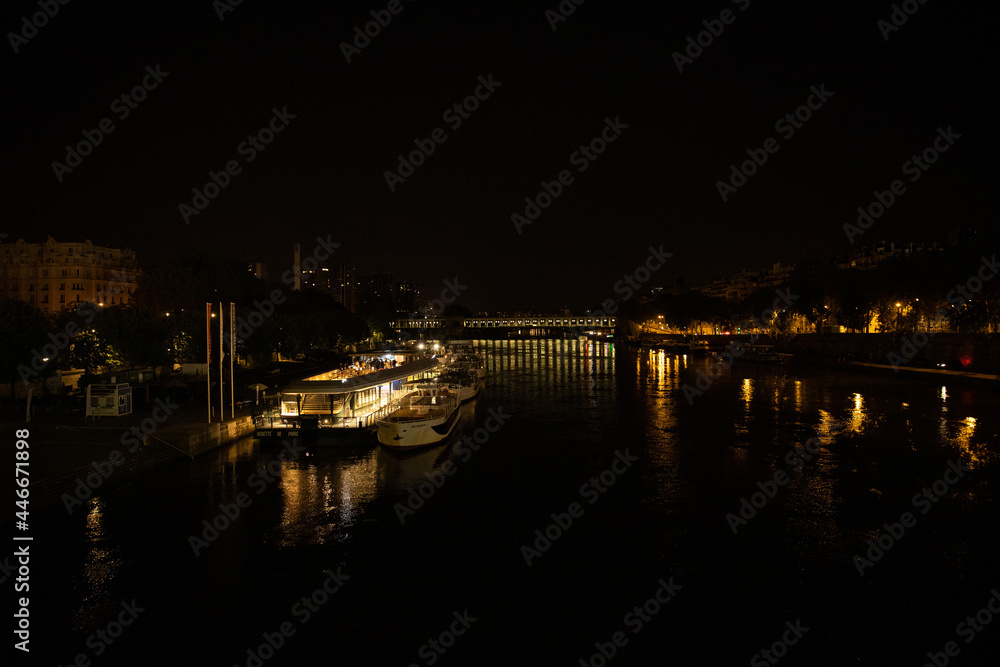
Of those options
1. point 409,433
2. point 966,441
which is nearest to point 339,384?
point 409,433

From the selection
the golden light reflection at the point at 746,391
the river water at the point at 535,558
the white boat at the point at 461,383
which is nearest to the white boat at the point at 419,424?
the river water at the point at 535,558

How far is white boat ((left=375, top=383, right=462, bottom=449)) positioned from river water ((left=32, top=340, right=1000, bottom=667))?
68 cm

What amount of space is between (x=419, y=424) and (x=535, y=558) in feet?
37.0

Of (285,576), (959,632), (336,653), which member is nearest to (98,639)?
(285,576)

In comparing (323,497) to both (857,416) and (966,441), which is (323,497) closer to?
(966,441)

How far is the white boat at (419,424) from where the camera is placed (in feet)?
75.9

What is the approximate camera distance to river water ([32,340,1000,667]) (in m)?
9.78

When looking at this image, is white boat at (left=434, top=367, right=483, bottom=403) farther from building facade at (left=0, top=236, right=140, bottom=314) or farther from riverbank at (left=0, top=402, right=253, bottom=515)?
building facade at (left=0, top=236, right=140, bottom=314)

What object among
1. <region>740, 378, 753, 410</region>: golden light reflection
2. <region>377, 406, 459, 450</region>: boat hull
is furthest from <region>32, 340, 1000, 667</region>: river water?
<region>740, 378, 753, 410</region>: golden light reflection

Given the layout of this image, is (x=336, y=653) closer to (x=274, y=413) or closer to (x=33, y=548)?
(x=33, y=548)

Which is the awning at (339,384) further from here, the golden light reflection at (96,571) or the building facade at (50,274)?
the building facade at (50,274)

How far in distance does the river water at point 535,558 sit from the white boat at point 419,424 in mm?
681

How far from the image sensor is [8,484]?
15.0 m

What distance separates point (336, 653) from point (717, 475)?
14.4 metres
